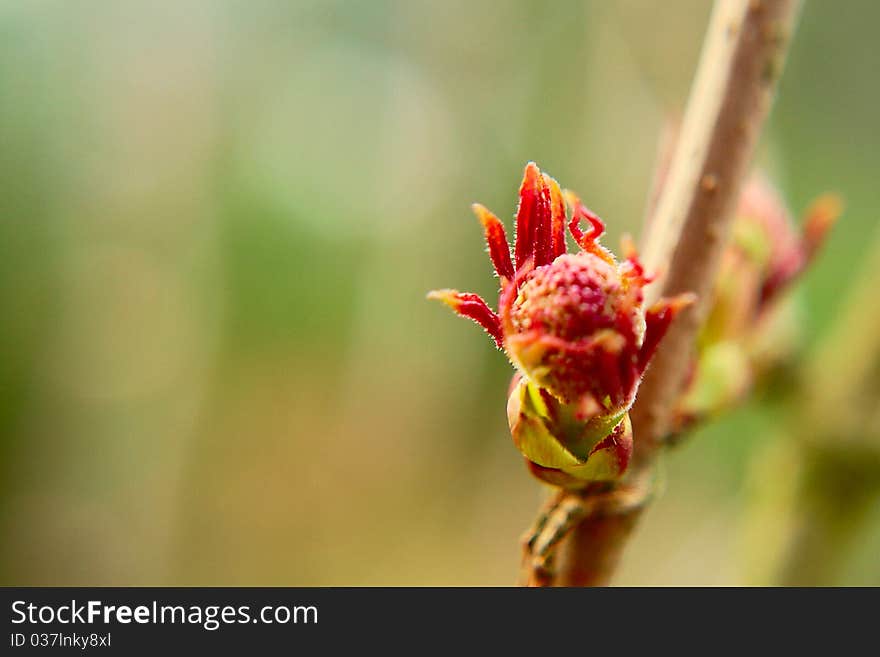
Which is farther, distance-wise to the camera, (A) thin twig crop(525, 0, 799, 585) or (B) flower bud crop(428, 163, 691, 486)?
(A) thin twig crop(525, 0, 799, 585)

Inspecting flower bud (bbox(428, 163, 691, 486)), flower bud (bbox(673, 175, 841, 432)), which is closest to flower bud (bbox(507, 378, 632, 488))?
flower bud (bbox(428, 163, 691, 486))

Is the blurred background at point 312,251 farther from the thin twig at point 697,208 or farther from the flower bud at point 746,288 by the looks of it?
the thin twig at point 697,208

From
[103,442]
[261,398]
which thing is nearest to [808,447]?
[103,442]

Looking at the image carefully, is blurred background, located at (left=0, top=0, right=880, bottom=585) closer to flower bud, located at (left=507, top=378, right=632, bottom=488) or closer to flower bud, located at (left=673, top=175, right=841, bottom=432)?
flower bud, located at (left=673, top=175, right=841, bottom=432)

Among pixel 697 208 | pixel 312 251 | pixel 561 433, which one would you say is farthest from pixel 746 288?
pixel 312 251

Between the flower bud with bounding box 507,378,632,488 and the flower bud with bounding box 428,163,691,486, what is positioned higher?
the flower bud with bounding box 428,163,691,486

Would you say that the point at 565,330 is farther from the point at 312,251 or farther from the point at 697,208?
the point at 312,251
